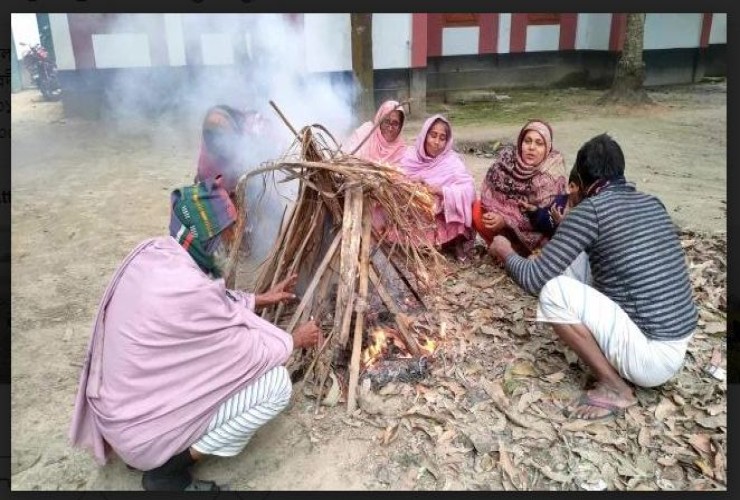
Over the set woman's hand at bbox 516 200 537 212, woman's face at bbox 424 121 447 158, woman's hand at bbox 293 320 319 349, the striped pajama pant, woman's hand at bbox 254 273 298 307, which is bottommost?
the striped pajama pant

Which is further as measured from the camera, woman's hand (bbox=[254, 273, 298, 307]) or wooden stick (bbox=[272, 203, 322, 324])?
wooden stick (bbox=[272, 203, 322, 324])

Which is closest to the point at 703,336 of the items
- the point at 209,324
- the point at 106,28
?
the point at 209,324

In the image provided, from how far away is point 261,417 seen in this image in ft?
8.29

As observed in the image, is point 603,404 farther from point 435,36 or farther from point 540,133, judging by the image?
point 435,36

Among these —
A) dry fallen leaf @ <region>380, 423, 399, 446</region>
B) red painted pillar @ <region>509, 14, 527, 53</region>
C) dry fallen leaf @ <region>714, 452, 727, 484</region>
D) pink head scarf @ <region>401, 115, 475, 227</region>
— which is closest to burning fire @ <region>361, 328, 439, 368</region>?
dry fallen leaf @ <region>380, 423, 399, 446</region>

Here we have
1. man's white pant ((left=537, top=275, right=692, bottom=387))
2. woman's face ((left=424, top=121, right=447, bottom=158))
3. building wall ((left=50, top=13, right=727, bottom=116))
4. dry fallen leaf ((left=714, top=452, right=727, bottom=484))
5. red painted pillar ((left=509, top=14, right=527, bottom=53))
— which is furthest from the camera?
red painted pillar ((left=509, top=14, right=527, bottom=53))

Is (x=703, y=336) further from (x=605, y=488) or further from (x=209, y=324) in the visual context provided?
(x=209, y=324)

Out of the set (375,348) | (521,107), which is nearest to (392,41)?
(521,107)

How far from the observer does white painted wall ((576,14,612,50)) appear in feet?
45.5

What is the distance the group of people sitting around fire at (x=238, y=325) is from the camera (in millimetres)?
2281

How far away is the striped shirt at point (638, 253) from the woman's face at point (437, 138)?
83.9 inches

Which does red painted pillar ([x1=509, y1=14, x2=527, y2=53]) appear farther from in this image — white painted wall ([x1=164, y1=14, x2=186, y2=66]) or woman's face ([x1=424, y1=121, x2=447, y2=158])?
woman's face ([x1=424, y1=121, x2=447, y2=158])

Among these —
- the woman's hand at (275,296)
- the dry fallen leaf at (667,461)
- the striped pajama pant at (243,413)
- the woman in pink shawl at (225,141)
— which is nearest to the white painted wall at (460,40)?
the woman in pink shawl at (225,141)

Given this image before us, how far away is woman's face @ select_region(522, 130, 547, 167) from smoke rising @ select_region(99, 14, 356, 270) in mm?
1922
